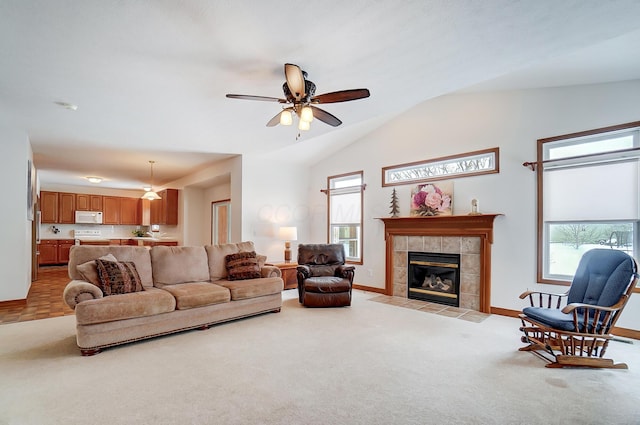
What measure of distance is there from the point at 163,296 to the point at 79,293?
73 cm

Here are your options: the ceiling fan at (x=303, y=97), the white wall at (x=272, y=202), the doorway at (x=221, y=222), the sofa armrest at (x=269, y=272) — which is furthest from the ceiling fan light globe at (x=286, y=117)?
the doorway at (x=221, y=222)

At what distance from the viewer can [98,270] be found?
335 cm

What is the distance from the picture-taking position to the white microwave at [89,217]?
9664 millimetres

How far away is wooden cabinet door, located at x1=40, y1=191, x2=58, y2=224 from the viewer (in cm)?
916

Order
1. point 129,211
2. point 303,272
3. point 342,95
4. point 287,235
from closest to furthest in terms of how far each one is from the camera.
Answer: point 342,95 → point 303,272 → point 287,235 → point 129,211

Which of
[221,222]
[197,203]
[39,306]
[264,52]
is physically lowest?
[39,306]

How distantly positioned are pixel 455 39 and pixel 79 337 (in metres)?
4.09

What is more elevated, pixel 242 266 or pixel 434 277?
pixel 242 266

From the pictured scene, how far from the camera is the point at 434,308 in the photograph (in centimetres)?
480

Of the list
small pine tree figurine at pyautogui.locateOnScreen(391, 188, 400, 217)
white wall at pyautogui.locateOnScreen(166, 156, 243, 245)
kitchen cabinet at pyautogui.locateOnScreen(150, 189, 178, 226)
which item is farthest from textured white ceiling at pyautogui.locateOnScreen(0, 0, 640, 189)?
kitchen cabinet at pyautogui.locateOnScreen(150, 189, 178, 226)

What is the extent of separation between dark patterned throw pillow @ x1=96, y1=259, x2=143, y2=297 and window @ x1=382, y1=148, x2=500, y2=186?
4288 millimetres

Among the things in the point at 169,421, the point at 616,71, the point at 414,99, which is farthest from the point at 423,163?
the point at 169,421

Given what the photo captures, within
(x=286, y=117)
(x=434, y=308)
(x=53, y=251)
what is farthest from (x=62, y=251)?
(x=434, y=308)

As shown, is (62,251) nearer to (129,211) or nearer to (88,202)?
(88,202)
